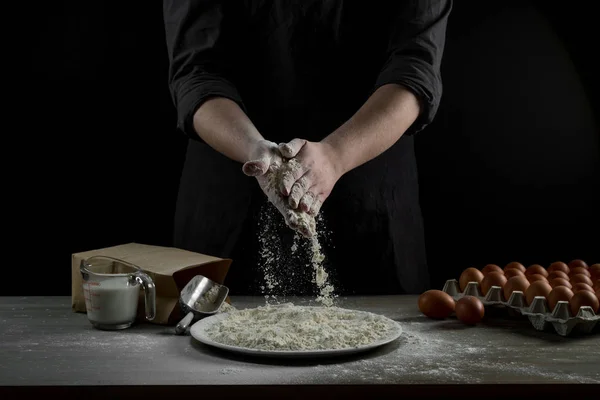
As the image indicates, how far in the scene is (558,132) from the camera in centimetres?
296

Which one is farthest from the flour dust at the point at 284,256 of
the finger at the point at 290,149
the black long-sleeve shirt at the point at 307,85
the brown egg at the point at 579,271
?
the brown egg at the point at 579,271

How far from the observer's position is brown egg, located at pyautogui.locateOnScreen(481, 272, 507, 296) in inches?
72.9

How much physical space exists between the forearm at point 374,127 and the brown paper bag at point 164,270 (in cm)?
38

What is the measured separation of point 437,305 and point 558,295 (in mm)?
256

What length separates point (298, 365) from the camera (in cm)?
140

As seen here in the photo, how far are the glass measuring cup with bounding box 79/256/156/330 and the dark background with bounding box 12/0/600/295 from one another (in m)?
1.31

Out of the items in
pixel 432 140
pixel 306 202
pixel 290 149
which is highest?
pixel 432 140

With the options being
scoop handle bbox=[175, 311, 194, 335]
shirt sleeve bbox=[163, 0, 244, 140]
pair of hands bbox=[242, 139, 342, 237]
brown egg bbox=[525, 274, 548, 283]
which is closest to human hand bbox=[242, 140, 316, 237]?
pair of hands bbox=[242, 139, 342, 237]

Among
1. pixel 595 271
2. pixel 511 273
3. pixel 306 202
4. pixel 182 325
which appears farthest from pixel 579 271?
pixel 182 325

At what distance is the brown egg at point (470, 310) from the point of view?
1704 millimetres

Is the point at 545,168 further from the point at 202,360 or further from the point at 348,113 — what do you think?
the point at 202,360

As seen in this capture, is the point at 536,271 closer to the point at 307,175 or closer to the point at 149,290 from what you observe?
the point at 307,175

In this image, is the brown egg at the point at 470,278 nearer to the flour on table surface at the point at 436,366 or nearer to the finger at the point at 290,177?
the flour on table surface at the point at 436,366

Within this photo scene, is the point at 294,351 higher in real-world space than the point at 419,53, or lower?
lower
